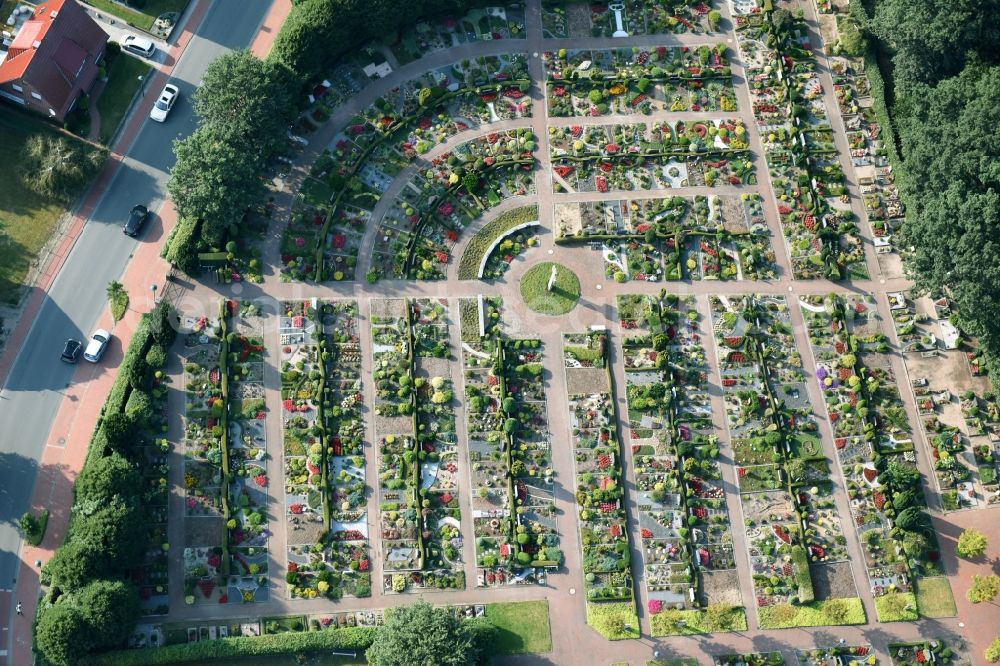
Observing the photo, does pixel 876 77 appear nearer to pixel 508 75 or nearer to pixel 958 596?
pixel 508 75

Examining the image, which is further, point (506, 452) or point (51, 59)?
point (51, 59)

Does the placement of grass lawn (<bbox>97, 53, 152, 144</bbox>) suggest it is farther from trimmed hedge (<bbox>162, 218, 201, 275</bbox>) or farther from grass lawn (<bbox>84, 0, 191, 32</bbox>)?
→ trimmed hedge (<bbox>162, 218, 201, 275</bbox>)

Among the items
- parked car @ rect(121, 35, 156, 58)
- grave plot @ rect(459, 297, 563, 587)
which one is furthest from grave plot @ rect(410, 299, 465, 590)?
parked car @ rect(121, 35, 156, 58)

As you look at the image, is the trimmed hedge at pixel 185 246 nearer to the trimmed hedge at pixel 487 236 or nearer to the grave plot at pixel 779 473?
the trimmed hedge at pixel 487 236

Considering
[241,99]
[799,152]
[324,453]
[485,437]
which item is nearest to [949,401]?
[799,152]

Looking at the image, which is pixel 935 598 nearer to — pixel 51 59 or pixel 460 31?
pixel 460 31

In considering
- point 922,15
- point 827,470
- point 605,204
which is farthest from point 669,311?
point 922,15
